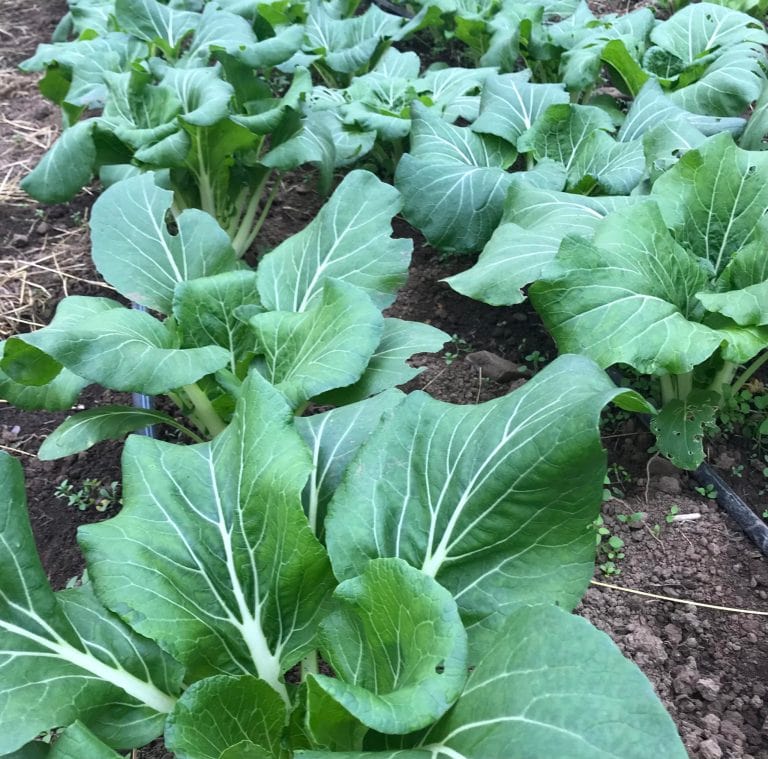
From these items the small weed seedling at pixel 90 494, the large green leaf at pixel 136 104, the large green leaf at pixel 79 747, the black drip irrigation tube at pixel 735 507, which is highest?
the large green leaf at pixel 136 104

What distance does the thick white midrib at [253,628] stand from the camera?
5.19ft

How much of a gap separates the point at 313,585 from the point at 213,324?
950mm

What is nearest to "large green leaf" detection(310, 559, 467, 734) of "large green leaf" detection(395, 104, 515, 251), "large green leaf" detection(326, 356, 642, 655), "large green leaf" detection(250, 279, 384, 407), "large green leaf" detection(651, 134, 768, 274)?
"large green leaf" detection(326, 356, 642, 655)

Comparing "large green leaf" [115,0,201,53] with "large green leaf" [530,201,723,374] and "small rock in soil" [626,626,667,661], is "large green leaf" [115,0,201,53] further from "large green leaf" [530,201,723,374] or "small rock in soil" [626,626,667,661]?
"small rock in soil" [626,626,667,661]

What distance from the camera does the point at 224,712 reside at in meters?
1.37

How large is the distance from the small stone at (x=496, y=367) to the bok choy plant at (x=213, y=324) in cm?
56

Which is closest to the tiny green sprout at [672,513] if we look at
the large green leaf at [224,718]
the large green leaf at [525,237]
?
the large green leaf at [525,237]

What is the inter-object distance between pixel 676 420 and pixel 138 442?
153cm

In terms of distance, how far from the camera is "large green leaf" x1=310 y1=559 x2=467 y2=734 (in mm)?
1140

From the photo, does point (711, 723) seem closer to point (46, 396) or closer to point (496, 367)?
point (496, 367)

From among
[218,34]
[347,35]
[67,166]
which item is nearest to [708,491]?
[67,166]

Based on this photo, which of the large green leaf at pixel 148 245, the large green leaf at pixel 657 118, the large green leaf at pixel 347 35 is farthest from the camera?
the large green leaf at pixel 347 35

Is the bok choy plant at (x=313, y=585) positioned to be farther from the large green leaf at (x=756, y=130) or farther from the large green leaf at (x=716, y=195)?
the large green leaf at (x=756, y=130)

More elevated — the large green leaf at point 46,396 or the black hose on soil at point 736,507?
the large green leaf at point 46,396
